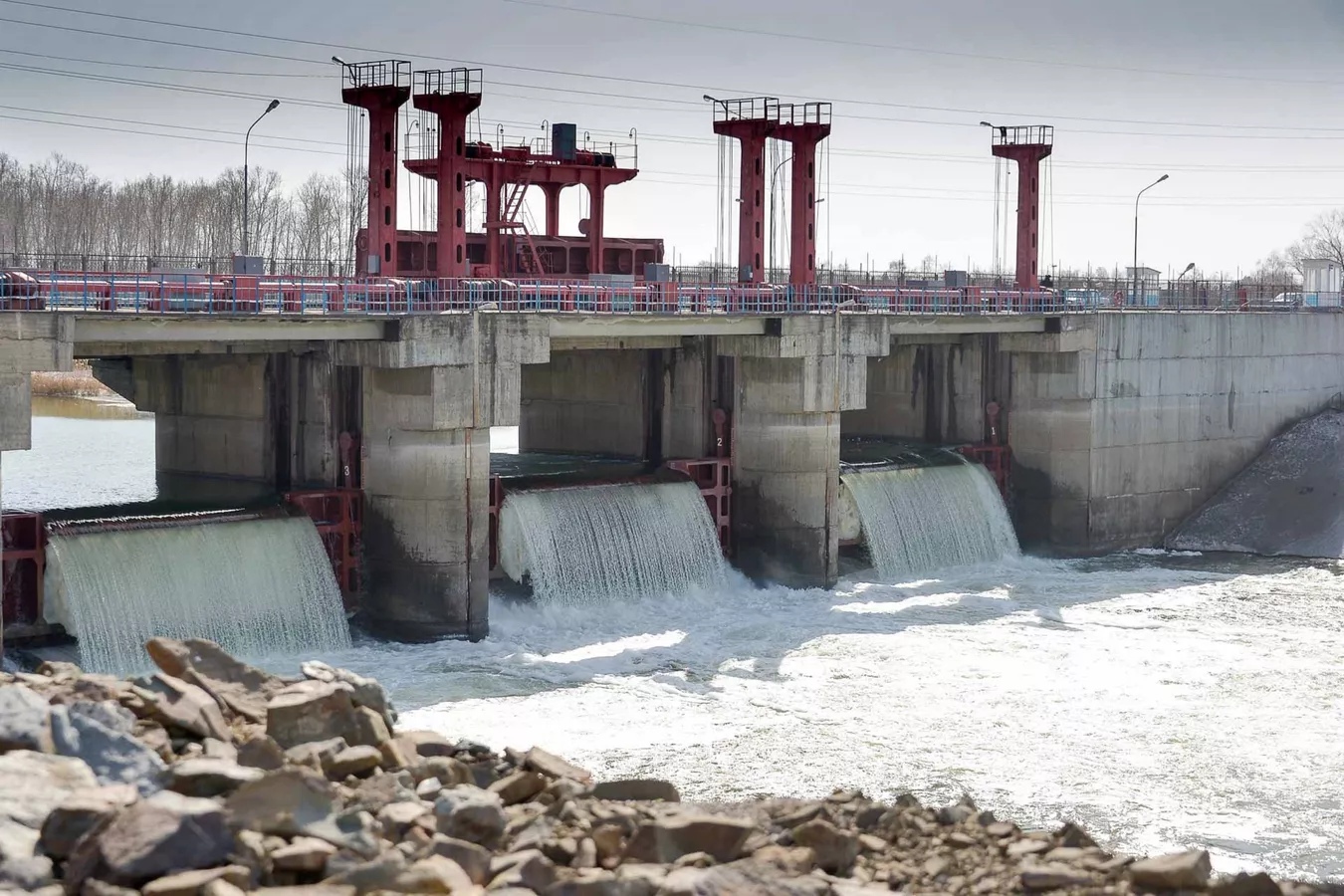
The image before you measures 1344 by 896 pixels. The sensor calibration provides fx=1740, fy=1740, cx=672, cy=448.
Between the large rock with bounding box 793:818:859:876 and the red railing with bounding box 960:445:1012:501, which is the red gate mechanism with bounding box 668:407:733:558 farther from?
the large rock with bounding box 793:818:859:876

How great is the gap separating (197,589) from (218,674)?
43.7 ft

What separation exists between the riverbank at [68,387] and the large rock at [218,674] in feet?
209

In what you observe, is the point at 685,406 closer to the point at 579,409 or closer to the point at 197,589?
the point at 579,409

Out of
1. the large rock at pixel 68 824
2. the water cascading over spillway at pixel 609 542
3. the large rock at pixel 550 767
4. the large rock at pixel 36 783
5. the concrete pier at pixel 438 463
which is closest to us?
the large rock at pixel 68 824

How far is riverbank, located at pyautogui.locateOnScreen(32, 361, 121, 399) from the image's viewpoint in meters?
81.2

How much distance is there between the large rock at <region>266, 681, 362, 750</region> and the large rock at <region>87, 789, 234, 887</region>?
10.5 feet

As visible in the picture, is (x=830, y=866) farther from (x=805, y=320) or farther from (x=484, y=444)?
(x=805, y=320)

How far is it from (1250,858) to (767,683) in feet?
37.4

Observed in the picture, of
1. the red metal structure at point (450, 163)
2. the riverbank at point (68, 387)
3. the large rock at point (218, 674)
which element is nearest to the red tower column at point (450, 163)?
the red metal structure at point (450, 163)

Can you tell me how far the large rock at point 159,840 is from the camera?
47.0ft

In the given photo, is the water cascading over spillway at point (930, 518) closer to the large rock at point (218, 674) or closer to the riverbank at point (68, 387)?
the large rock at point (218, 674)

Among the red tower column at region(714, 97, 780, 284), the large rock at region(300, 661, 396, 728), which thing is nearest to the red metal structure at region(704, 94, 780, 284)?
the red tower column at region(714, 97, 780, 284)

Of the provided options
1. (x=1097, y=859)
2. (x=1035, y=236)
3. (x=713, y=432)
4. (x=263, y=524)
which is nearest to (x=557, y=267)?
(x=713, y=432)

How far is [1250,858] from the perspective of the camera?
23188 mm
